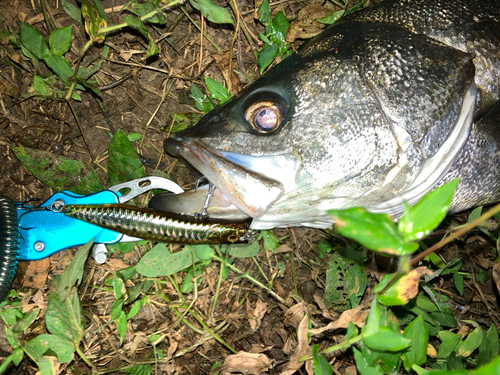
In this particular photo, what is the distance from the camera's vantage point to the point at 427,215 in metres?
1.19

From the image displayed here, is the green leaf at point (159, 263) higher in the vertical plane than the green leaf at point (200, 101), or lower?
lower

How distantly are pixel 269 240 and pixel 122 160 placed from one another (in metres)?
0.99

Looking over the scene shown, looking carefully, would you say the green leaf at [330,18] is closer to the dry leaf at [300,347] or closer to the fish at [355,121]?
the fish at [355,121]

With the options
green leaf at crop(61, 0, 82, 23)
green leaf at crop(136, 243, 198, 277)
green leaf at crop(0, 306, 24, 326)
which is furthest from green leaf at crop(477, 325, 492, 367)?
green leaf at crop(61, 0, 82, 23)

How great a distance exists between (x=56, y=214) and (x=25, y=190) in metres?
0.40

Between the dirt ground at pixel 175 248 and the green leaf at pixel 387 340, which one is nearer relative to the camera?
the green leaf at pixel 387 340

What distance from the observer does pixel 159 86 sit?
8.45 feet

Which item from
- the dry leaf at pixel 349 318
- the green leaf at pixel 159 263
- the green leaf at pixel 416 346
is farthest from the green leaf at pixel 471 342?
the green leaf at pixel 159 263

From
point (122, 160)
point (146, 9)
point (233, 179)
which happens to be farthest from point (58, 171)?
point (233, 179)

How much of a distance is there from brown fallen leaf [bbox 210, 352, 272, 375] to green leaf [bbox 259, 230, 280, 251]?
23.7 inches

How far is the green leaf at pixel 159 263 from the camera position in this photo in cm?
228

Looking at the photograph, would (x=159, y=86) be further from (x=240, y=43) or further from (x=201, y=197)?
(x=201, y=197)

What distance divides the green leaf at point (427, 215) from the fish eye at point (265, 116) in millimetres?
794

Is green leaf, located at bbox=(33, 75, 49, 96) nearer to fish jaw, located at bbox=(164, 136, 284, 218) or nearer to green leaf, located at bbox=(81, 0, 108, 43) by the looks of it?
green leaf, located at bbox=(81, 0, 108, 43)
